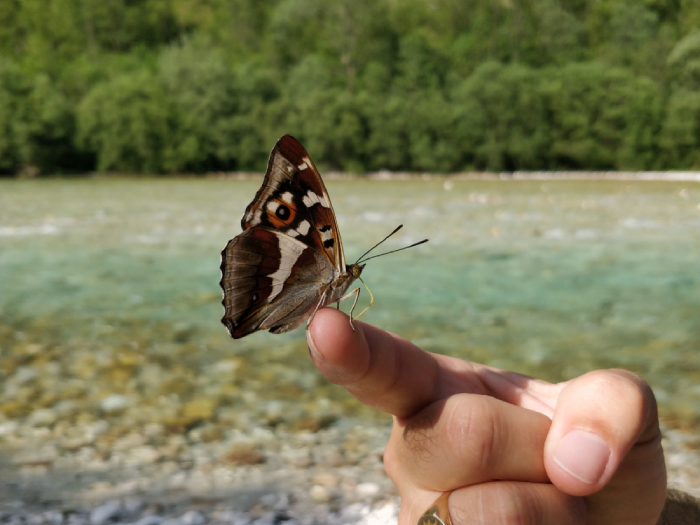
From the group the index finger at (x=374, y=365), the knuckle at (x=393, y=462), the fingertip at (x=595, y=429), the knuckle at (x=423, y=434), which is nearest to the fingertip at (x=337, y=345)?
the index finger at (x=374, y=365)

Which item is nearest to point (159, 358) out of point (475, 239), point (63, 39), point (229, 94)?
point (475, 239)

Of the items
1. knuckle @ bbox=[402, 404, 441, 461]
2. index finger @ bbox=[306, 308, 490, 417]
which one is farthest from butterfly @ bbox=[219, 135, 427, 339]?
knuckle @ bbox=[402, 404, 441, 461]

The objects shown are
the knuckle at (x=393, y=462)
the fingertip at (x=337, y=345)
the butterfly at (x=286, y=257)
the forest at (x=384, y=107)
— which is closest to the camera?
the fingertip at (x=337, y=345)

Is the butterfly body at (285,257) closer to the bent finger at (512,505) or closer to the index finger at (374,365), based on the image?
the index finger at (374,365)

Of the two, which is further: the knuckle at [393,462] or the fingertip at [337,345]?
the knuckle at [393,462]

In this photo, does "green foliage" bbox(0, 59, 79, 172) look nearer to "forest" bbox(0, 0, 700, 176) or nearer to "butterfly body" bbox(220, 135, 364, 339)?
"forest" bbox(0, 0, 700, 176)

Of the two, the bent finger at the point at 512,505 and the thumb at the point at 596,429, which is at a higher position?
the thumb at the point at 596,429
